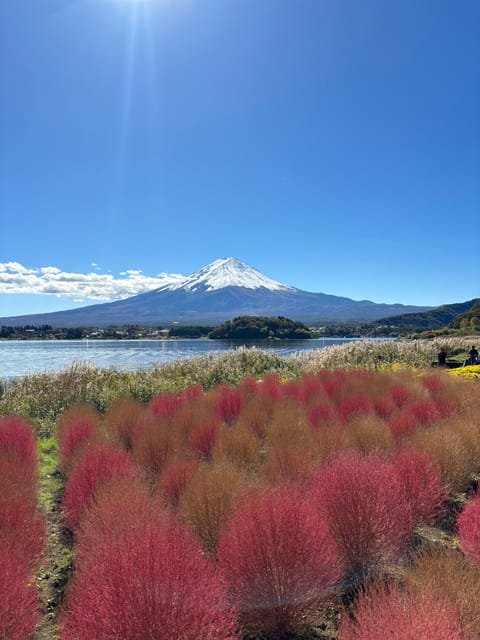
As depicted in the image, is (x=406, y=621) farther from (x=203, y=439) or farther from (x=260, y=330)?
(x=260, y=330)

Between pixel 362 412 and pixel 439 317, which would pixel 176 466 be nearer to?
pixel 362 412

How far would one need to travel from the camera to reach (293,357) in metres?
17.1

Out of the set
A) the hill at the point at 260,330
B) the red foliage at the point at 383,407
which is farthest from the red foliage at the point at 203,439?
the hill at the point at 260,330

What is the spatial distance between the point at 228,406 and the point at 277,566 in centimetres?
546

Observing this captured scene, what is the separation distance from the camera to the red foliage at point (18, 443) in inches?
214

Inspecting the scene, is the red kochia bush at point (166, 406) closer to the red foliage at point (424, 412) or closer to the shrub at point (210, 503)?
the shrub at point (210, 503)

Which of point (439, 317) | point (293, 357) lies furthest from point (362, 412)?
point (439, 317)

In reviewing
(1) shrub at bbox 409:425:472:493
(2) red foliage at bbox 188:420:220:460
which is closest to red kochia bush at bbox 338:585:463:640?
(1) shrub at bbox 409:425:472:493

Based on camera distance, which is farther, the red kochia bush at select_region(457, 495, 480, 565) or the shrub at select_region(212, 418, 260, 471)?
the shrub at select_region(212, 418, 260, 471)

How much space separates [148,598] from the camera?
1.94 metres

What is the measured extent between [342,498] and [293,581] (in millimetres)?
863

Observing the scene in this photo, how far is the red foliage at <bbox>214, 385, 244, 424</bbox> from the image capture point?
25.4 feet

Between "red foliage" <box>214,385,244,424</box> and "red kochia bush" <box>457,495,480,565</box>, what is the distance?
449 cm

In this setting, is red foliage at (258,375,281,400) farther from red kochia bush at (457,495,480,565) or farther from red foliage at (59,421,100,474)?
red kochia bush at (457,495,480,565)
